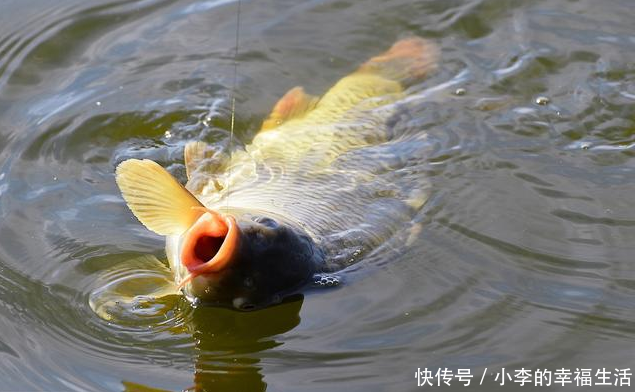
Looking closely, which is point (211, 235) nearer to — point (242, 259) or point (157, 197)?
point (242, 259)

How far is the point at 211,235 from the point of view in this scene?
11.7 ft

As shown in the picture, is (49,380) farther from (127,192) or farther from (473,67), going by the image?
(473,67)

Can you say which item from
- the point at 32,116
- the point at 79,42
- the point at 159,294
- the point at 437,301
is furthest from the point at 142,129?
the point at 437,301

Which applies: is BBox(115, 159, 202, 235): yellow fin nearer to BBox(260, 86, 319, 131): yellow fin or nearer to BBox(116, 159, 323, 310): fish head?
BBox(116, 159, 323, 310): fish head

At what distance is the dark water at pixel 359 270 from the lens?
13.0 feet

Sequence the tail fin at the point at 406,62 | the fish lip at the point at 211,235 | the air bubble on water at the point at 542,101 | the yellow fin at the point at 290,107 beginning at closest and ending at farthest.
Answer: the fish lip at the point at 211,235, the yellow fin at the point at 290,107, the air bubble on water at the point at 542,101, the tail fin at the point at 406,62

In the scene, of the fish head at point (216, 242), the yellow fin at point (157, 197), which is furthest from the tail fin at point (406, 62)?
the yellow fin at point (157, 197)

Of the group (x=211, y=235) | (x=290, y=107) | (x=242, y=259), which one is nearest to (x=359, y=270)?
(x=242, y=259)

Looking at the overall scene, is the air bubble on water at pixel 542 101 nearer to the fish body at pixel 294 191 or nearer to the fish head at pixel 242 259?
the fish body at pixel 294 191

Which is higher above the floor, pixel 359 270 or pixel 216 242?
pixel 216 242

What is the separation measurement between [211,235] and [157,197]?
0.25m

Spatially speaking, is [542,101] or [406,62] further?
[406,62]

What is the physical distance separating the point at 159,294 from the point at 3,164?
1359mm

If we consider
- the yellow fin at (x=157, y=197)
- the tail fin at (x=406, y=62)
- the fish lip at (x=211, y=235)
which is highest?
the yellow fin at (x=157, y=197)
